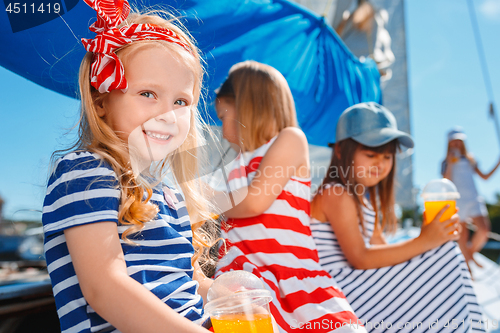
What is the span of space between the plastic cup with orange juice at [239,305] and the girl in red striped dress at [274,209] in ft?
1.04

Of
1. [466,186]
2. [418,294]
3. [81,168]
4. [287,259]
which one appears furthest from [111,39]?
[466,186]

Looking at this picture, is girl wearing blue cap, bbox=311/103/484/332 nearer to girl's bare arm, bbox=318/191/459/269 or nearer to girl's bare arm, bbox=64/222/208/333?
girl's bare arm, bbox=318/191/459/269

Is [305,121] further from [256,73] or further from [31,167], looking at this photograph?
[31,167]

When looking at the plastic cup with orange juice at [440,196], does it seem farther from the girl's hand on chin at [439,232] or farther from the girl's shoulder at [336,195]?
the girl's shoulder at [336,195]

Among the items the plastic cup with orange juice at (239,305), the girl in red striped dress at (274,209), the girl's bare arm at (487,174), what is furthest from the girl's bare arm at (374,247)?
the girl's bare arm at (487,174)

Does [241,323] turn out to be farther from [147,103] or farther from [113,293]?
[147,103]

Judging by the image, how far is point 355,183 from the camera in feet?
4.53

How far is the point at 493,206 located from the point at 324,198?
97.2 ft

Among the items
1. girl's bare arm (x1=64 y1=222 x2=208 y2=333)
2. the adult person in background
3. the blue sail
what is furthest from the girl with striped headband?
the adult person in background

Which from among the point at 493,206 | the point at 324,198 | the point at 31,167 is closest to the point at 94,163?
the point at 31,167

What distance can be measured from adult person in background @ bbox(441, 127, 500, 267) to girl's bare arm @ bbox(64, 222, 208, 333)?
3.33 metres

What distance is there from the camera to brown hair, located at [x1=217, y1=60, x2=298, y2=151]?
1212 mm

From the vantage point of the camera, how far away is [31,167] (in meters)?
0.78

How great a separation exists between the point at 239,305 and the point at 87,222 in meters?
0.28
